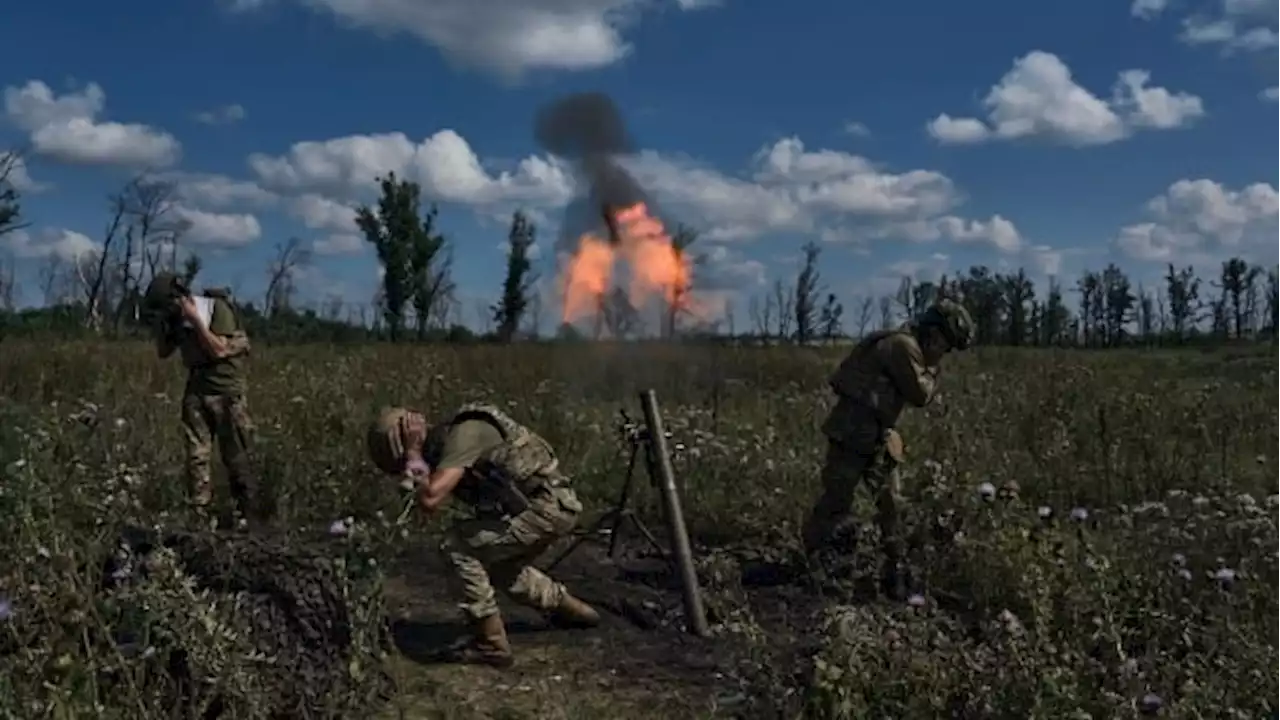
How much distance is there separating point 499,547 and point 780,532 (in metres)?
2.43

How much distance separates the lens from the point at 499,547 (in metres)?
5.72

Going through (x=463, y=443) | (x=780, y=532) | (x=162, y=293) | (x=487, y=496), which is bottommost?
(x=780, y=532)

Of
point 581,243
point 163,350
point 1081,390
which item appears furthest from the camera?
point 1081,390

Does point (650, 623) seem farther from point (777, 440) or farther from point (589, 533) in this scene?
point (777, 440)

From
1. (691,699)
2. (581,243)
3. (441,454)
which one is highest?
(581,243)

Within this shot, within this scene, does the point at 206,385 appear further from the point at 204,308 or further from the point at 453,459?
the point at 453,459

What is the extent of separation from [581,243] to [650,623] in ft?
6.28

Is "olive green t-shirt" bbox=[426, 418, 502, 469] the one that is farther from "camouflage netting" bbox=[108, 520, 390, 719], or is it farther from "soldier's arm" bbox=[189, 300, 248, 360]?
"soldier's arm" bbox=[189, 300, 248, 360]

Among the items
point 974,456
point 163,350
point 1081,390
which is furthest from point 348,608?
point 1081,390

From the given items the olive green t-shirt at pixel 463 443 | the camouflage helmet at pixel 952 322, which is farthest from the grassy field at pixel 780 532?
the camouflage helmet at pixel 952 322

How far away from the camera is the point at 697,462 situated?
8.92 meters

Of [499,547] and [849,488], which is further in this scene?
[849,488]

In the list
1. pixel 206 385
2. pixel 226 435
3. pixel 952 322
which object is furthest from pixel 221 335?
pixel 952 322

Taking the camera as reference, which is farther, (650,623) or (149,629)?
(650,623)
